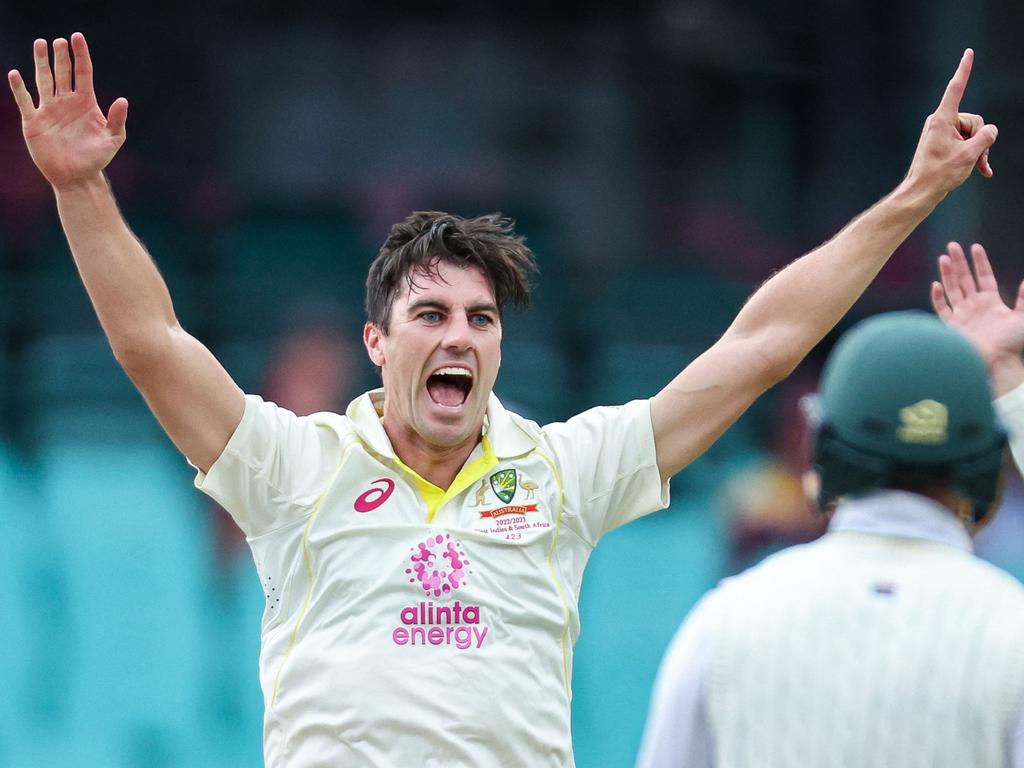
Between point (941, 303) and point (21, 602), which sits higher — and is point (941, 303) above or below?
above

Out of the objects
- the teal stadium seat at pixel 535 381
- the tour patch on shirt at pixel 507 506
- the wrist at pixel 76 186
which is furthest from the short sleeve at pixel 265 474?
the teal stadium seat at pixel 535 381

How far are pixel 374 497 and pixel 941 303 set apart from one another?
50.8 inches

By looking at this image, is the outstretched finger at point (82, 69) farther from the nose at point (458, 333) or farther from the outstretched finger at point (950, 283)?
the outstretched finger at point (950, 283)

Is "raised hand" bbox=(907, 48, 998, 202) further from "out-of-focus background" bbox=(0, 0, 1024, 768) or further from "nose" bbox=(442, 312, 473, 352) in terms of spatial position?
"out-of-focus background" bbox=(0, 0, 1024, 768)

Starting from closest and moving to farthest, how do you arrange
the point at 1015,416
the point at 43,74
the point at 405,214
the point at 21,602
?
the point at 1015,416, the point at 43,74, the point at 21,602, the point at 405,214

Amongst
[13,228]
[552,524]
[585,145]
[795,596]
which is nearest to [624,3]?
[585,145]

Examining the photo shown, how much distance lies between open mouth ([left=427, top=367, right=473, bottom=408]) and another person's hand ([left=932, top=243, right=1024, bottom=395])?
1044 mm

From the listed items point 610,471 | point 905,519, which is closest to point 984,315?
point 610,471

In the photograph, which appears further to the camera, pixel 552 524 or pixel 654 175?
pixel 654 175

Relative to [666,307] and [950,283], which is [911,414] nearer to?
[950,283]

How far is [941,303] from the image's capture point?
3551 millimetres

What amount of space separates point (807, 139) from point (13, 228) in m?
3.55

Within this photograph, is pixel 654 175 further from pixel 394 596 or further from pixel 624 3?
pixel 394 596

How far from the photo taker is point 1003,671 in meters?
1.99
